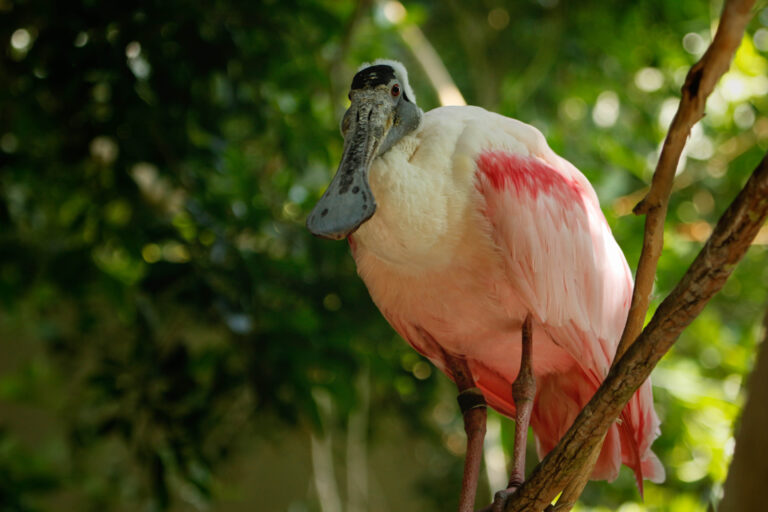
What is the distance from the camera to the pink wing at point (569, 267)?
149 cm

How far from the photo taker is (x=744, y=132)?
3410mm

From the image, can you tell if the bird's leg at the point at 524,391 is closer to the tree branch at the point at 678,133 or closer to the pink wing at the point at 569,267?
the pink wing at the point at 569,267

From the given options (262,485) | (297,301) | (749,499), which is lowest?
(262,485)

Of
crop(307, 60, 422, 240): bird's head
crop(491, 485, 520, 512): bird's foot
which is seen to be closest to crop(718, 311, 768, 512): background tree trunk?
crop(307, 60, 422, 240): bird's head

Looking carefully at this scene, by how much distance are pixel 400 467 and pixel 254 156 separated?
3.17m

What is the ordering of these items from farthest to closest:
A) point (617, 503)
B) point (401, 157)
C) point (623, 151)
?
point (617, 503)
point (623, 151)
point (401, 157)

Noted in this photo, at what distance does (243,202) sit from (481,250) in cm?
145

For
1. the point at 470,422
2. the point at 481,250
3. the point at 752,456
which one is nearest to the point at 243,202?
the point at 470,422

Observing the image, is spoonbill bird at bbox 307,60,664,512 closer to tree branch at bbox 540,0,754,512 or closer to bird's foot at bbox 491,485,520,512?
bird's foot at bbox 491,485,520,512

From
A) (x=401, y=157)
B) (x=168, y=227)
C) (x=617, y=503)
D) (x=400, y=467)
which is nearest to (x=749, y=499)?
(x=401, y=157)

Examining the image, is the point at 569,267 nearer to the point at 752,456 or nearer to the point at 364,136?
the point at 364,136

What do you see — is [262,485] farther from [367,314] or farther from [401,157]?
[401,157]

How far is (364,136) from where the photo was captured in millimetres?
1386

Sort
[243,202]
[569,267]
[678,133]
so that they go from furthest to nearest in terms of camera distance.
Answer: [243,202]
[569,267]
[678,133]
